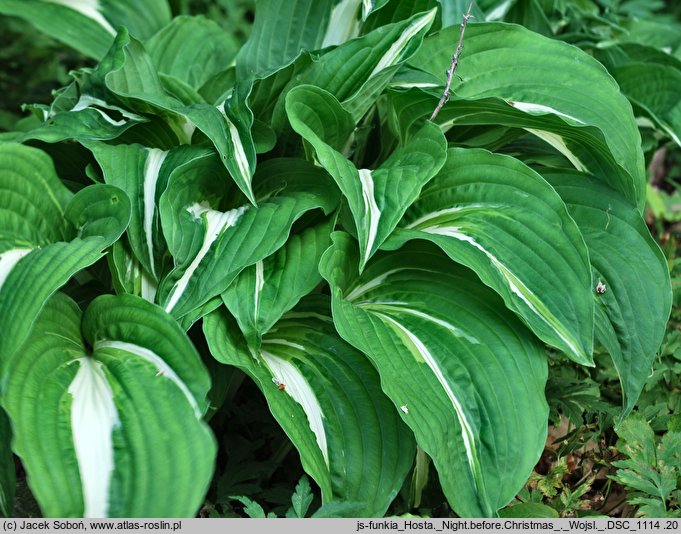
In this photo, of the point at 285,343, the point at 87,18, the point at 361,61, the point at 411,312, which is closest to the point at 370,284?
the point at 411,312

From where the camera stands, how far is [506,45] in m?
1.89

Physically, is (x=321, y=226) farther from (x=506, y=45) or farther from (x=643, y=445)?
(x=643, y=445)

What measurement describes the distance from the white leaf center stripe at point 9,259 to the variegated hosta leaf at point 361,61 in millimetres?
686

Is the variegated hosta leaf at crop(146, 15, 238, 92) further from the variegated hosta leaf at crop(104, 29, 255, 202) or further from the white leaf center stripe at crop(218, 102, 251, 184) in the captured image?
the white leaf center stripe at crop(218, 102, 251, 184)

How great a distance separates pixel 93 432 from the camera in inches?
51.0

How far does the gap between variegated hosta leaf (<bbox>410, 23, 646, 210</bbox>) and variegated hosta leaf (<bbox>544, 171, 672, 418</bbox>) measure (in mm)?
76

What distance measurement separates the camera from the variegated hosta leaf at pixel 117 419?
1225mm

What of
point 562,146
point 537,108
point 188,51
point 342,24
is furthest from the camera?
point 188,51

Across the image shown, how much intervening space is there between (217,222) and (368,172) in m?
0.37

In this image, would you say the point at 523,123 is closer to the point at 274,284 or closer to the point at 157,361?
the point at 274,284

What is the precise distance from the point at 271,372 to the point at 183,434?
30cm
